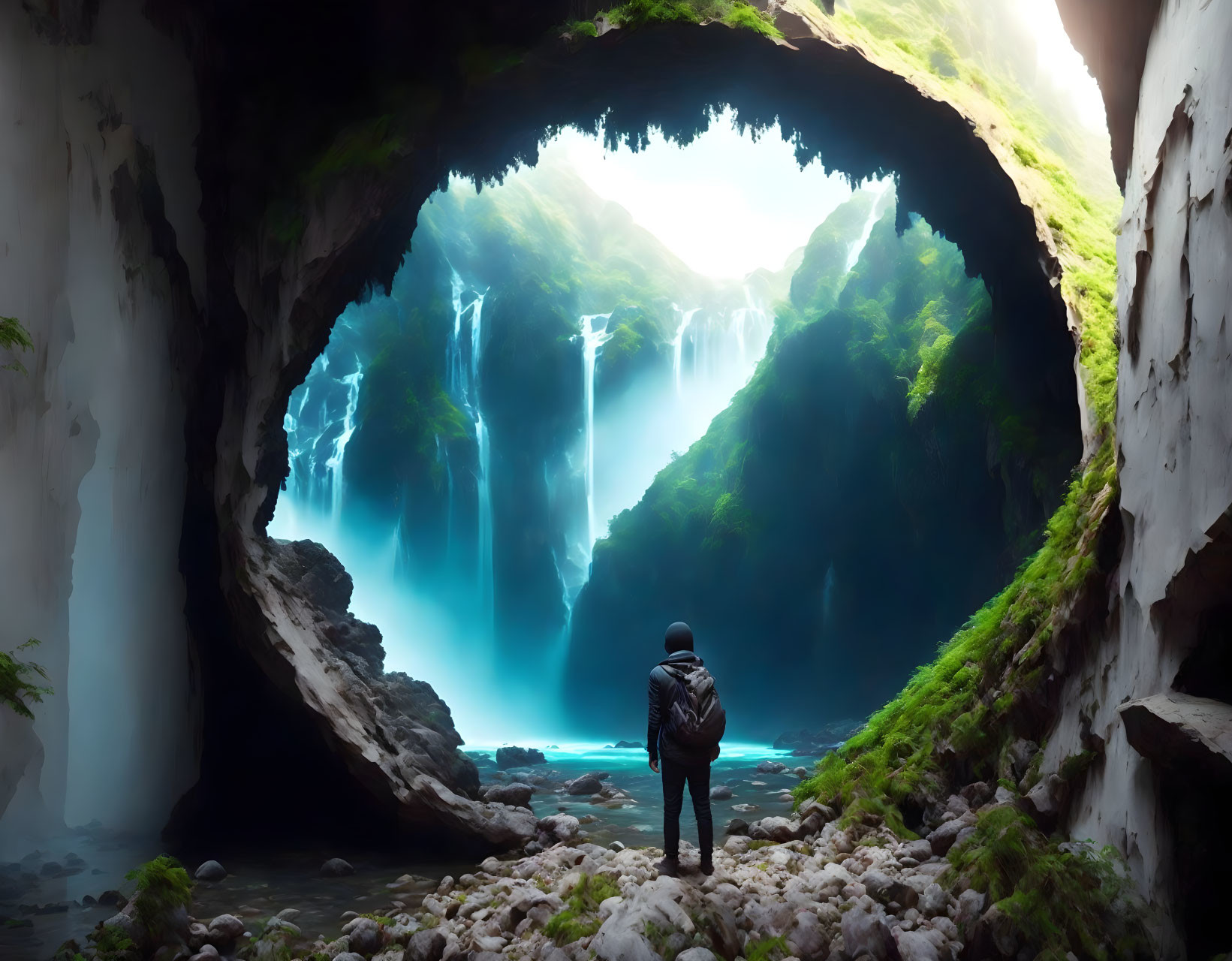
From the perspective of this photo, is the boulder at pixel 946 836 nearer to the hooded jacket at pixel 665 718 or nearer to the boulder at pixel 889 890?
the boulder at pixel 889 890

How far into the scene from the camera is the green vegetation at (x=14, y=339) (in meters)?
6.41

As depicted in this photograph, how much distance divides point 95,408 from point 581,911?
7.08 m

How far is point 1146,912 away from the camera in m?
4.10

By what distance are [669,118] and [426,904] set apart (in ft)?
39.1

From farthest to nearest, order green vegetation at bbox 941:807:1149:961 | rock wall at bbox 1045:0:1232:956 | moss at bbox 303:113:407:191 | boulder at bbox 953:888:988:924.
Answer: moss at bbox 303:113:407:191
boulder at bbox 953:888:988:924
green vegetation at bbox 941:807:1149:961
rock wall at bbox 1045:0:1232:956

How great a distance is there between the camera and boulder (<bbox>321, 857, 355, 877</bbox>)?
878cm

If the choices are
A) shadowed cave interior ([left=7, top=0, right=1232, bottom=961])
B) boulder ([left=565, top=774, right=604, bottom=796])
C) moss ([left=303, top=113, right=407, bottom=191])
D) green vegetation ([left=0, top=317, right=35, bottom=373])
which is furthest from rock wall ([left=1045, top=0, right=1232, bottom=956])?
boulder ([left=565, top=774, right=604, bottom=796])

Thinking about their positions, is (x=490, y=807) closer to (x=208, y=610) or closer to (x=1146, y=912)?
(x=208, y=610)

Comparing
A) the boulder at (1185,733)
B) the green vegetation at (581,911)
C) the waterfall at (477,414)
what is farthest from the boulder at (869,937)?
the waterfall at (477,414)

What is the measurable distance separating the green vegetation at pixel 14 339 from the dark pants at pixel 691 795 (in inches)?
237

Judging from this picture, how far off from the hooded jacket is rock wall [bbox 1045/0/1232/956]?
243cm

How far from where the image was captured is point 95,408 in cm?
845

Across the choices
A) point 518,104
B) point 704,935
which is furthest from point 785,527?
point 704,935

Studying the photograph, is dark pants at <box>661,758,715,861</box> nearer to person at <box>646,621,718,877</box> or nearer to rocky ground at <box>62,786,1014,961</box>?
person at <box>646,621,718,877</box>
